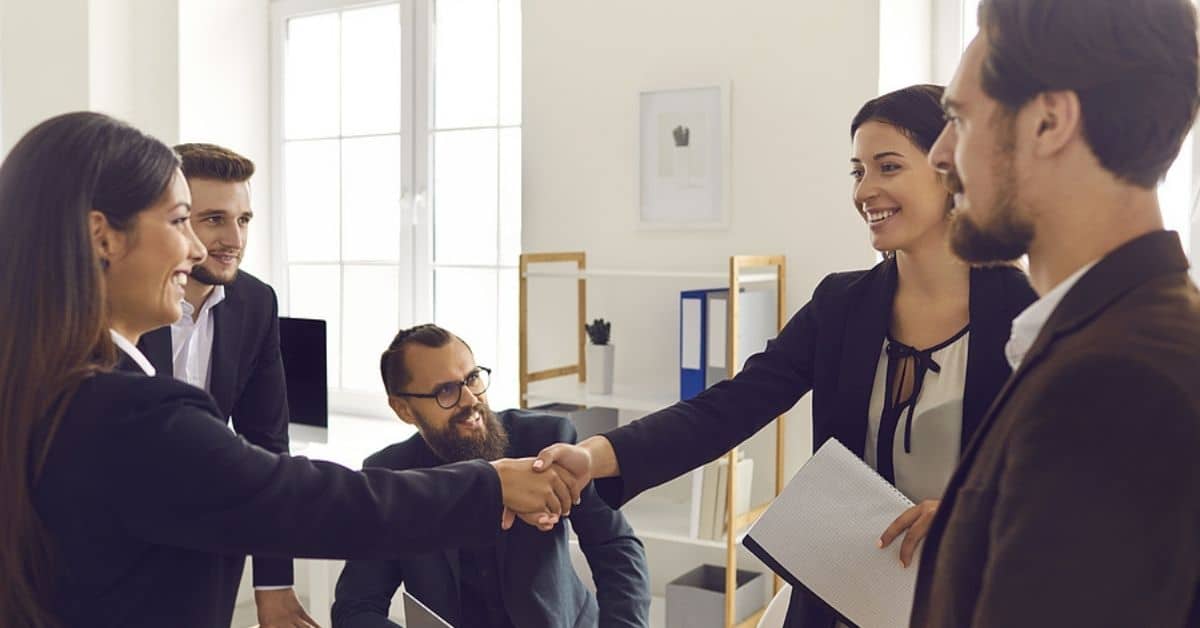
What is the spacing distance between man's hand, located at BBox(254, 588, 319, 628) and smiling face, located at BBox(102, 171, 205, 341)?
0.99 meters

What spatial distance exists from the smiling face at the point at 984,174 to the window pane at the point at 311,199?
12.6ft

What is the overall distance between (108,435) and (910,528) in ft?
3.36

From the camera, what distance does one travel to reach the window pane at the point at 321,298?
15.1ft

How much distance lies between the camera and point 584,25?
3.63m

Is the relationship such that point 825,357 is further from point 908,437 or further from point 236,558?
point 236,558

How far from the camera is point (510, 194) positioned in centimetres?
412

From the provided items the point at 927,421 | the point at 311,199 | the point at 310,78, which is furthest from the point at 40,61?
the point at 927,421

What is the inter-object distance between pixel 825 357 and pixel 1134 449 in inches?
41.1

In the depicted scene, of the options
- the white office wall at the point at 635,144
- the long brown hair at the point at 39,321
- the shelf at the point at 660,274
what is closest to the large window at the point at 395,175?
the white office wall at the point at 635,144

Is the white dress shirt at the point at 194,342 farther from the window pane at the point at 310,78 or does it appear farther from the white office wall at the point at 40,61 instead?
the window pane at the point at 310,78

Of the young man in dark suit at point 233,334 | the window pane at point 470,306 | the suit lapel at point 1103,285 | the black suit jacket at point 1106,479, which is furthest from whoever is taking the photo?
the window pane at point 470,306

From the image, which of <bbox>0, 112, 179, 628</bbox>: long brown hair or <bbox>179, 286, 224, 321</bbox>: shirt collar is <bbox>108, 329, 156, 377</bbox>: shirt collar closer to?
<bbox>0, 112, 179, 628</bbox>: long brown hair

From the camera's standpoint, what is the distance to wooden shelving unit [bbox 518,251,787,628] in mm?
3090

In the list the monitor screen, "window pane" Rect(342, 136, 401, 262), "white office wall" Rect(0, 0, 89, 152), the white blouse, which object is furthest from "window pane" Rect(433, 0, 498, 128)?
the white blouse
